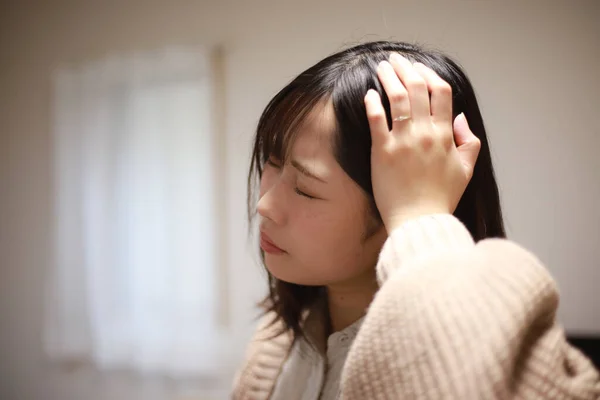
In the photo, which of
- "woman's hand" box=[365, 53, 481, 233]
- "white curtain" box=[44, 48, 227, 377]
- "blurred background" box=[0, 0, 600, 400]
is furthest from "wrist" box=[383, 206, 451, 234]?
"white curtain" box=[44, 48, 227, 377]

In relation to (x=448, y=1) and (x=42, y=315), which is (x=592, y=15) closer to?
(x=448, y=1)

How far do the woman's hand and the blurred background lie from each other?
1.13 metres

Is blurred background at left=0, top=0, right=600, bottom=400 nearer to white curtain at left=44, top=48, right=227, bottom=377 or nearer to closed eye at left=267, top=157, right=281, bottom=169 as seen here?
white curtain at left=44, top=48, right=227, bottom=377

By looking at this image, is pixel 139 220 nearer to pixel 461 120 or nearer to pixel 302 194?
pixel 302 194

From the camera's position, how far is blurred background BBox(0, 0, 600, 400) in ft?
5.28

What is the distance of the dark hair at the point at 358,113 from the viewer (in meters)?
0.55

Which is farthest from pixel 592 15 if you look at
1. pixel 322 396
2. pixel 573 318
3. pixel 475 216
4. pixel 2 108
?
pixel 2 108

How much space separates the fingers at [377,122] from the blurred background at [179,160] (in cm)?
113

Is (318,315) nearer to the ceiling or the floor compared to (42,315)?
nearer to the ceiling

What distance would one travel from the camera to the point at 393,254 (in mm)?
445

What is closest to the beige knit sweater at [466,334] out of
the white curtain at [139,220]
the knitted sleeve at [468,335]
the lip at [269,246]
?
the knitted sleeve at [468,335]

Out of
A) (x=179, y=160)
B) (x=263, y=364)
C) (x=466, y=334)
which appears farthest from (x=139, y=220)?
(x=466, y=334)

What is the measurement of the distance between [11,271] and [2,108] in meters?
0.84

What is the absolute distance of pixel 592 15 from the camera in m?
1.58
